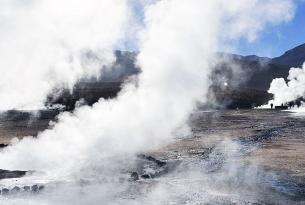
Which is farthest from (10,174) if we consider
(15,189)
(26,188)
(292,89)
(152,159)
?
(292,89)

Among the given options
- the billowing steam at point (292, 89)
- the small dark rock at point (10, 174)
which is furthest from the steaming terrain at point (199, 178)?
the billowing steam at point (292, 89)

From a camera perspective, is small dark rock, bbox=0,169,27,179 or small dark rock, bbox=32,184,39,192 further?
small dark rock, bbox=0,169,27,179

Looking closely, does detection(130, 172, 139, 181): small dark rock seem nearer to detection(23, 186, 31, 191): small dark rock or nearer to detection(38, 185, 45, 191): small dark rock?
detection(38, 185, 45, 191): small dark rock

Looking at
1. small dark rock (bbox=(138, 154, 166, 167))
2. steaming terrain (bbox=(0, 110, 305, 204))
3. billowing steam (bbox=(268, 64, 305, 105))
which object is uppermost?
billowing steam (bbox=(268, 64, 305, 105))

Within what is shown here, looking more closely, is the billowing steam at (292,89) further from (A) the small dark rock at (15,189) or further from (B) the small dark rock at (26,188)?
(A) the small dark rock at (15,189)

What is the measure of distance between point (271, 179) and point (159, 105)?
14.3 metres

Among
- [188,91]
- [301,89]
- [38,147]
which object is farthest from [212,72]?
[38,147]

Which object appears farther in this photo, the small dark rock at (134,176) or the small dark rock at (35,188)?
the small dark rock at (134,176)

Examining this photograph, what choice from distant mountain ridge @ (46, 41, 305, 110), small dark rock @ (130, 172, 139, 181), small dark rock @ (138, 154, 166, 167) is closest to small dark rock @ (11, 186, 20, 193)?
small dark rock @ (130, 172, 139, 181)

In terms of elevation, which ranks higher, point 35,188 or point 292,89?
point 292,89

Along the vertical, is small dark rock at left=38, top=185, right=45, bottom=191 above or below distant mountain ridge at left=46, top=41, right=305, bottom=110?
below

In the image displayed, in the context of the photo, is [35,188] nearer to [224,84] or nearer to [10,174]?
[10,174]

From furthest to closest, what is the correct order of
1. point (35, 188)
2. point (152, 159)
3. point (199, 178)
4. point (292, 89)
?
point (292, 89)
point (152, 159)
point (199, 178)
point (35, 188)

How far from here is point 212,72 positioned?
149 metres
